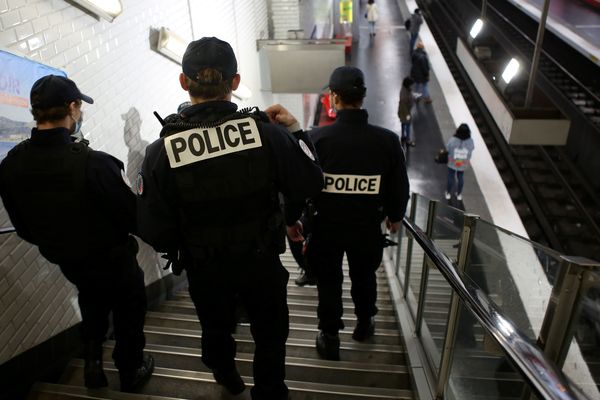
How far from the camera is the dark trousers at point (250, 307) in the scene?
1.74 metres

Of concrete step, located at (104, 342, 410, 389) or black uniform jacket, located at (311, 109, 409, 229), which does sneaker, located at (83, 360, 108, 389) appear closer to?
concrete step, located at (104, 342, 410, 389)

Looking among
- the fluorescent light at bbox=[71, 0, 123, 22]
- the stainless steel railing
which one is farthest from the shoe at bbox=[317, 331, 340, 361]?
the fluorescent light at bbox=[71, 0, 123, 22]

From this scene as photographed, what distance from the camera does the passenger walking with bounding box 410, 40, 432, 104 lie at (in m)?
9.70

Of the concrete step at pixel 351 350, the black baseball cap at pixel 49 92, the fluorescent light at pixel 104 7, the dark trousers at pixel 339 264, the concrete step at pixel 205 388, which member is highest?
the fluorescent light at pixel 104 7

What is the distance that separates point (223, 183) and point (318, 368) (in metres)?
1.27

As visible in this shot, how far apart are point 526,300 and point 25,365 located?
2428 millimetres

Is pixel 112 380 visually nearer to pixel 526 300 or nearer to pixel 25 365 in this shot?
pixel 25 365

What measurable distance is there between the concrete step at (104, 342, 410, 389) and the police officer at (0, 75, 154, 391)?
371 mm

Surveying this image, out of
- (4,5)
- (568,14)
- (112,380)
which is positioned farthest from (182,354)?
(568,14)

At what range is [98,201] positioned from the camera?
1876mm

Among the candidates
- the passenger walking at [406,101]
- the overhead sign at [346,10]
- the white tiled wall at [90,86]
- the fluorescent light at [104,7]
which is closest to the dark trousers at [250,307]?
the white tiled wall at [90,86]

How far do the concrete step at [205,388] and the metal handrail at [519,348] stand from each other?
0.73 m

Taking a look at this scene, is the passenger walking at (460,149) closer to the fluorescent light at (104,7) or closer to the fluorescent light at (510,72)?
the fluorescent light at (510,72)

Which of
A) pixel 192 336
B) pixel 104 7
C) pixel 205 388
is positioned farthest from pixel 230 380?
pixel 104 7
